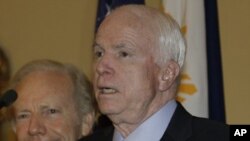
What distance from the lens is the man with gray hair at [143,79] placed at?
2.44 m

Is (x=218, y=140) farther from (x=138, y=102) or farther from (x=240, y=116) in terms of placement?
(x=240, y=116)

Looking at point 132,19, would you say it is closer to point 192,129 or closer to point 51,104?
point 192,129

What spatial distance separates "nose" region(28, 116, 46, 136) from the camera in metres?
3.02

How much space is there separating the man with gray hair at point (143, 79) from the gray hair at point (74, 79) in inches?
27.7

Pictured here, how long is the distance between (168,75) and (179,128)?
9.6 inches

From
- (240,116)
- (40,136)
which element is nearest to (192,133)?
(40,136)

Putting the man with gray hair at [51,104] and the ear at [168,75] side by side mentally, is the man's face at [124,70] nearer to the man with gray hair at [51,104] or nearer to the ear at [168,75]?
the ear at [168,75]

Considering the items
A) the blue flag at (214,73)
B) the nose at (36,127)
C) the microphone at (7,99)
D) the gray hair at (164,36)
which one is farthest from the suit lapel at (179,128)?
the blue flag at (214,73)

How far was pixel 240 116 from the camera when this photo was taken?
14.1 ft

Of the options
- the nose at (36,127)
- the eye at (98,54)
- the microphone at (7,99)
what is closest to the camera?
the microphone at (7,99)

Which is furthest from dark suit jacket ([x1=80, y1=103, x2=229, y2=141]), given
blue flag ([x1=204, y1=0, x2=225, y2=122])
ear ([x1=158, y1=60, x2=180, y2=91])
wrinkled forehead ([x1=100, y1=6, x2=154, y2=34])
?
blue flag ([x1=204, y1=0, x2=225, y2=122])

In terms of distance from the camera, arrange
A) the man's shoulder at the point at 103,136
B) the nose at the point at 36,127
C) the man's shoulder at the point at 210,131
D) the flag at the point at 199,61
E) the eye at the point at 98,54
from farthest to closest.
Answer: the flag at the point at 199,61 < the nose at the point at 36,127 < the man's shoulder at the point at 103,136 < the eye at the point at 98,54 < the man's shoulder at the point at 210,131

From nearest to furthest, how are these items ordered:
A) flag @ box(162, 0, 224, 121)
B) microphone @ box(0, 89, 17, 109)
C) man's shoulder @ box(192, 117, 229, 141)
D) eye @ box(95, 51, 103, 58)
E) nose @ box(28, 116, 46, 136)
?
microphone @ box(0, 89, 17, 109)
man's shoulder @ box(192, 117, 229, 141)
eye @ box(95, 51, 103, 58)
nose @ box(28, 116, 46, 136)
flag @ box(162, 0, 224, 121)

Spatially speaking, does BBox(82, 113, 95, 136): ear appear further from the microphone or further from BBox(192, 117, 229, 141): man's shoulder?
the microphone
